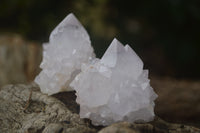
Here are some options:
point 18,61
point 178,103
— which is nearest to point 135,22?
point 178,103

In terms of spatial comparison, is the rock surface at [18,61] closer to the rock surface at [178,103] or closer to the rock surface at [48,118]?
the rock surface at [178,103]

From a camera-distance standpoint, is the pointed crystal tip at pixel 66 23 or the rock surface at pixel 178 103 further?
the rock surface at pixel 178 103

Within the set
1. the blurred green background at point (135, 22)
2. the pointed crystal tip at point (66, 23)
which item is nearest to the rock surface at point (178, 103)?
the blurred green background at point (135, 22)

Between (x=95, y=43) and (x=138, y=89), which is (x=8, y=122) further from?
(x=95, y=43)

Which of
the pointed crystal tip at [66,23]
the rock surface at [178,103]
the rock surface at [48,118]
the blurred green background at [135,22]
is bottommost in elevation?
the rock surface at [48,118]

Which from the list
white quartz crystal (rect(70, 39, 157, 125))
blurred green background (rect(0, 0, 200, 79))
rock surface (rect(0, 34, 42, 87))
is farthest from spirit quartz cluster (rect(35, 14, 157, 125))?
blurred green background (rect(0, 0, 200, 79))

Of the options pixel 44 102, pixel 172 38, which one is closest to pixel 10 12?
pixel 172 38

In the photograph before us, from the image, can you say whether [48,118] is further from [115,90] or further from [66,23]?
[66,23]
